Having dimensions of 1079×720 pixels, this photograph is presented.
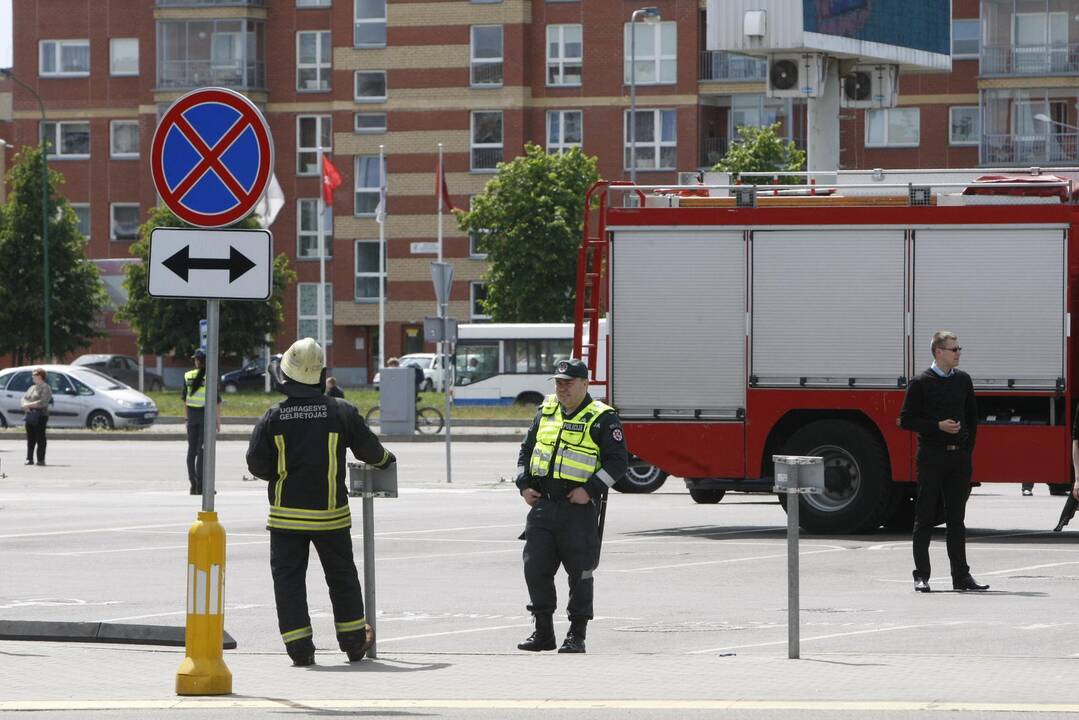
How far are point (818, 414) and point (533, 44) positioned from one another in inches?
2235

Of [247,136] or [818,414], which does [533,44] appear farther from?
[247,136]

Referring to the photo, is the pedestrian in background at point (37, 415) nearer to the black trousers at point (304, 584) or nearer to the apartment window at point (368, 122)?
the black trousers at point (304, 584)

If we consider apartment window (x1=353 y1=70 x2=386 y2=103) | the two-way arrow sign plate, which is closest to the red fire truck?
the two-way arrow sign plate

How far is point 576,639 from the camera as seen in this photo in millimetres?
11188

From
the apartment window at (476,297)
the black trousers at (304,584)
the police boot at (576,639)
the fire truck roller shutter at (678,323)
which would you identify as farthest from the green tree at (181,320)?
the black trousers at (304,584)

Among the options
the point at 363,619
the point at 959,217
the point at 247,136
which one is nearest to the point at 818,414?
the point at 959,217

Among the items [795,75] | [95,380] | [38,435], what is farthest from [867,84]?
[95,380]

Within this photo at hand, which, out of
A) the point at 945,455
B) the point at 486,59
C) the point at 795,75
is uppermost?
the point at 486,59

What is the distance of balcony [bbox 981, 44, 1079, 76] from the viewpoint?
227ft

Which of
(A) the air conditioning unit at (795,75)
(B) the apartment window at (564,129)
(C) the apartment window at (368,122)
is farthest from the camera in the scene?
(C) the apartment window at (368,122)

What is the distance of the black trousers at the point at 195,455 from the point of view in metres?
26.1

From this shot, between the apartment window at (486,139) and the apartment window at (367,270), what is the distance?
5.21m

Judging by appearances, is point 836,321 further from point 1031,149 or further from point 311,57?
point 311,57

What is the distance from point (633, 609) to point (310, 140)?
66135mm
